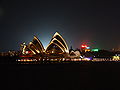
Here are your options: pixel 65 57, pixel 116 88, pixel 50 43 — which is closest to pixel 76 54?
pixel 65 57

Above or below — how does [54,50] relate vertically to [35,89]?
above

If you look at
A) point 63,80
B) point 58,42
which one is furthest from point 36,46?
point 63,80

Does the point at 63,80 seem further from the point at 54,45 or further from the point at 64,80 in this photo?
the point at 54,45

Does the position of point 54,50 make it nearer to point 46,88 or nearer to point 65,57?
point 65,57

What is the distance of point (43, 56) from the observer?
4353 centimetres

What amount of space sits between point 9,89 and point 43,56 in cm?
3571

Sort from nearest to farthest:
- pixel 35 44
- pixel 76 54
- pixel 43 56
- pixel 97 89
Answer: pixel 97 89, pixel 43 56, pixel 35 44, pixel 76 54

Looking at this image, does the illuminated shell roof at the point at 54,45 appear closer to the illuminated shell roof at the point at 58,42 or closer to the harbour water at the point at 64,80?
the illuminated shell roof at the point at 58,42

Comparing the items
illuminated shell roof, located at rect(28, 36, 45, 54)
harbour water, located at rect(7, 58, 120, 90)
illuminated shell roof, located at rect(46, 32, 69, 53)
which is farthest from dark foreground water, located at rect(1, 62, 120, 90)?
illuminated shell roof, located at rect(28, 36, 45, 54)

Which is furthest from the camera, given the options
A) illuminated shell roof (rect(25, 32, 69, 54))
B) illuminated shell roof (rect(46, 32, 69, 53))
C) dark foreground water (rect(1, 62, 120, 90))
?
illuminated shell roof (rect(25, 32, 69, 54))

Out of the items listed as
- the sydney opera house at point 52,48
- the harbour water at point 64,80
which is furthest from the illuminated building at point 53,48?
the harbour water at point 64,80

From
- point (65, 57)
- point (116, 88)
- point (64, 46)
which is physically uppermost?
point (64, 46)

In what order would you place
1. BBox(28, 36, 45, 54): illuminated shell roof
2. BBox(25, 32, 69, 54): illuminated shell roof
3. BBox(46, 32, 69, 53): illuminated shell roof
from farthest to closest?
BBox(28, 36, 45, 54): illuminated shell roof, BBox(25, 32, 69, 54): illuminated shell roof, BBox(46, 32, 69, 53): illuminated shell roof

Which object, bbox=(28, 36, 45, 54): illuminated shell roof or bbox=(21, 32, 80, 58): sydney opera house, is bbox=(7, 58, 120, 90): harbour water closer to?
bbox=(21, 32, 80, 58): sydney opera house
